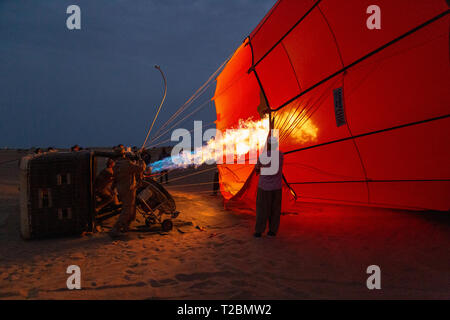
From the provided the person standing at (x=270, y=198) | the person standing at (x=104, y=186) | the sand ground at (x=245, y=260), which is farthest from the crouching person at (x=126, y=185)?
the person standing at (x=270, y=198)

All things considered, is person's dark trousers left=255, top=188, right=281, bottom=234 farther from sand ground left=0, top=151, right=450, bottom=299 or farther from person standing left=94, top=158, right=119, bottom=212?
person standing left=94, top=158, right=119, bottom=212

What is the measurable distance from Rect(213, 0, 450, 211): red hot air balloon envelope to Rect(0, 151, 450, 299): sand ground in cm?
73

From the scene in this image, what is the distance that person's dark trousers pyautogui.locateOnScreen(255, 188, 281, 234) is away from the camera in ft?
14.8

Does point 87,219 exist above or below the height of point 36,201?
below

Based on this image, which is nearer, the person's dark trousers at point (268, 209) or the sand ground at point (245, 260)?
the sand ground at point (245, 260)

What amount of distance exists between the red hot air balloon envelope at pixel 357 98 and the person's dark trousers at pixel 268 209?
987 mm

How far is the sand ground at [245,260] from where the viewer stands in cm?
275

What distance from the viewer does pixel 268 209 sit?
4527mm

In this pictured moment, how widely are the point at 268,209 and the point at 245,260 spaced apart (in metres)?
1.17

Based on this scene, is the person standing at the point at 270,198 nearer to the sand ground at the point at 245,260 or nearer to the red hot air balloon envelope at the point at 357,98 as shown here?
the sand ground at the point at 245,260
